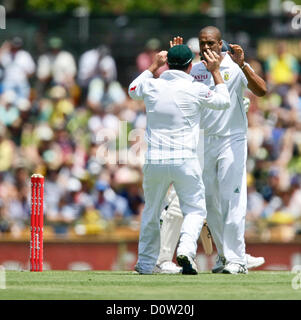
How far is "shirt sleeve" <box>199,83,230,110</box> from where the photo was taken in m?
10.4

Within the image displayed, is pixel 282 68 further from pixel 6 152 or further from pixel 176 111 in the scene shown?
pixel 176 111

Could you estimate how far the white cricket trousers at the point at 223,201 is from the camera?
11.1 metres

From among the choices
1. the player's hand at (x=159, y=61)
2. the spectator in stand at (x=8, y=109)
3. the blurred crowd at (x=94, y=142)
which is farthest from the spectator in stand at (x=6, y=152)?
the player's hand at (x=159, y=61)

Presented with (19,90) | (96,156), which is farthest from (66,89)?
(96,156)

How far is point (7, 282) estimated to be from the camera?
992 cm

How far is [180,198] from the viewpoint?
417 inches

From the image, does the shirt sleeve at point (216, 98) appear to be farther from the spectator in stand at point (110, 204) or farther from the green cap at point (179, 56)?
the spectator in stand at point (110, 204)

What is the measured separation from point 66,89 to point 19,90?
0.96 m

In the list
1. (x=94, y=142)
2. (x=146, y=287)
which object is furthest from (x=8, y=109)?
(x=146, y=287)

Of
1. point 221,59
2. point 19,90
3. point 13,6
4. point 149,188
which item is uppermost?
point 13,6

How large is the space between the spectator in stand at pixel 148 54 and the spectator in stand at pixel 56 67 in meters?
1.33

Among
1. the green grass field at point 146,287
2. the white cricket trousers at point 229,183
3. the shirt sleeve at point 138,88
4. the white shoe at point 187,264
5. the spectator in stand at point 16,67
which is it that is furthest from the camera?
the spectator in stand at point 16,67

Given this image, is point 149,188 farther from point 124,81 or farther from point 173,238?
point 124,81

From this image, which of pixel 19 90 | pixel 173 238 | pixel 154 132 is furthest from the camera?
pixel 19 90
